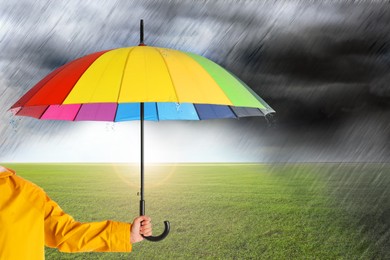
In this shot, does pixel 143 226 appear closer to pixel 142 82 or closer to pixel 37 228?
pixel 37 228

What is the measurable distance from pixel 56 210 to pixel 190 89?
1.23 m

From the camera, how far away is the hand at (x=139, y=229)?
3.82 metres

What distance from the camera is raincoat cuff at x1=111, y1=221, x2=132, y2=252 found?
3.68 metres

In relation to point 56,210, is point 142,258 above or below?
below

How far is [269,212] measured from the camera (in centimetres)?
1745

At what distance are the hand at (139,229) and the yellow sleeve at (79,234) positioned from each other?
0.28 feet

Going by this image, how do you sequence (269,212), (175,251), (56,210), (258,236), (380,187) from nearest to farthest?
(56,210)
(175,251)
(258,236)
(269,212)
(380,187)

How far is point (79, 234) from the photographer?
11.8 ft

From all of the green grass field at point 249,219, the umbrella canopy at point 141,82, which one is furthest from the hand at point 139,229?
the green grass field at point 249,219

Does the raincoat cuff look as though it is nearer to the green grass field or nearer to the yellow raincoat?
the yellow raincoat

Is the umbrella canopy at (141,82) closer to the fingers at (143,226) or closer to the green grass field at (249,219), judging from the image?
the fingers at (143,226)

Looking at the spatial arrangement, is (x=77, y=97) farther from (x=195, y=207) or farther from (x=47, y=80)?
(x=195, y=207)

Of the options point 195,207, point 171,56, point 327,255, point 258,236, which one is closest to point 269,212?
point 195,207

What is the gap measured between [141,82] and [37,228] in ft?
3.87
